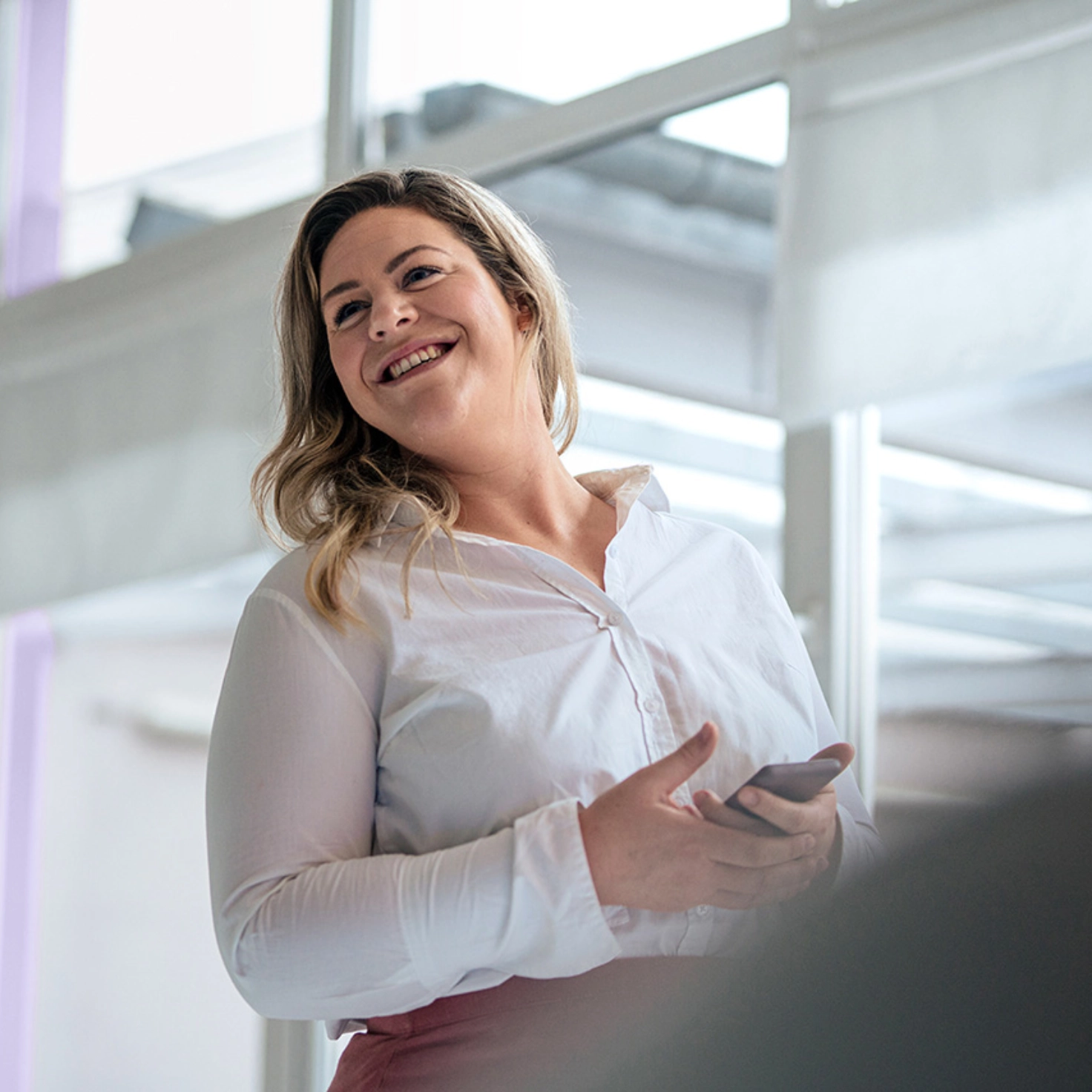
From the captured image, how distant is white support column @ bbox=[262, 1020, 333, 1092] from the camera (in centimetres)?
283

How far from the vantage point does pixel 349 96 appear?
10.7 feet

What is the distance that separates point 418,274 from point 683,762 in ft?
2.21

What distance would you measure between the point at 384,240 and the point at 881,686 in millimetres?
1334

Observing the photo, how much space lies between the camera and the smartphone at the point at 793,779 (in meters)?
1.05

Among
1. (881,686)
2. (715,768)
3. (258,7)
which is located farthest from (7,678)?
(715,768)

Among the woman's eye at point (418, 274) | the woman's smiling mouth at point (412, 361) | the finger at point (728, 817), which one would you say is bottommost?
the finger at point (728, 817)

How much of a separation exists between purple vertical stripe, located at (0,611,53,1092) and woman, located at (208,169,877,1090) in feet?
8.23

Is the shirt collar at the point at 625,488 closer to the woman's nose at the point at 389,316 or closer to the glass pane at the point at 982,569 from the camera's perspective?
the woman's nose at the point at 389,316

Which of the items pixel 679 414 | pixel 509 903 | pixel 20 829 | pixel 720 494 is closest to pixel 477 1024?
pixel 509 903

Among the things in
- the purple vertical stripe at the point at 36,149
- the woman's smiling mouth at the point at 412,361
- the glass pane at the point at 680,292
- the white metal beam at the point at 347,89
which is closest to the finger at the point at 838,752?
the woman's smiling mouth at the point at 412,361

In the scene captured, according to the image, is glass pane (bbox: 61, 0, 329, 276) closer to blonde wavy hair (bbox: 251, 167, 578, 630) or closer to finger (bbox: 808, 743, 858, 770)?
blonde wavy hair (bbox: 251, 167, 578, 630)

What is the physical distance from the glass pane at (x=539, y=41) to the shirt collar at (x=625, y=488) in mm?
1356

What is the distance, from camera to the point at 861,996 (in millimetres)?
313

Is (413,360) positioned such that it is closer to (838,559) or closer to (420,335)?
(420,335)
